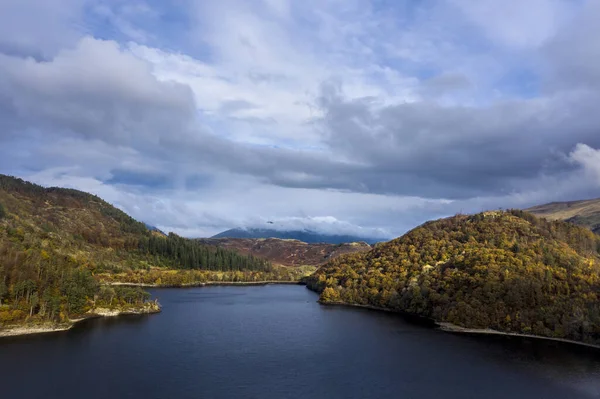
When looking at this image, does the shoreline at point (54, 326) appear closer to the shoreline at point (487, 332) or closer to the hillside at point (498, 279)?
the hillside at point (498, 279)

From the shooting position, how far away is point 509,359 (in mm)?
96062

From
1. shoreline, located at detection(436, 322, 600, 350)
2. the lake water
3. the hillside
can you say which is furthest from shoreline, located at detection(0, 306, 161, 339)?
shoreline, located at detection(436, 322, 600, 350)

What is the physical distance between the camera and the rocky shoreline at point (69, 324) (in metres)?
101

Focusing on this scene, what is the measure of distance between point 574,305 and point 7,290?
500ft

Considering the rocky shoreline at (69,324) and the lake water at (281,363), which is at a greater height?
the rocky shoreline at (69,324)

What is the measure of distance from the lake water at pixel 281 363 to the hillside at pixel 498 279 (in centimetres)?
959

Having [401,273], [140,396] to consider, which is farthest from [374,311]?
[140,396]

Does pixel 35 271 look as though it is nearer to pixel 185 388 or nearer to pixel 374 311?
pixel 185 388

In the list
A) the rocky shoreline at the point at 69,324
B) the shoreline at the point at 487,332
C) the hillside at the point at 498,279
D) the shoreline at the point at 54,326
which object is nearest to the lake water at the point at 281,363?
the shoreline at the point at 54,326

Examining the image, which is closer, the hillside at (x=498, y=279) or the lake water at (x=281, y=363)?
the lake water at (x=281, y=363)

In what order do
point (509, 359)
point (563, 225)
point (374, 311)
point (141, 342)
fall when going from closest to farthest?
1. point (509, 359)
2. point (141, 342)
3. point (374, 311)
4. point (563, 225)

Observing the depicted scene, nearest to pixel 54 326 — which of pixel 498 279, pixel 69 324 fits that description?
pixel 69 324

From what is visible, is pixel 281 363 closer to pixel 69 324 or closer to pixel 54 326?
pixel 54 326

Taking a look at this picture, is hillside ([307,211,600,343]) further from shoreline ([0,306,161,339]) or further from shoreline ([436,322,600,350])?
shoreline ([0,306,161,339])
